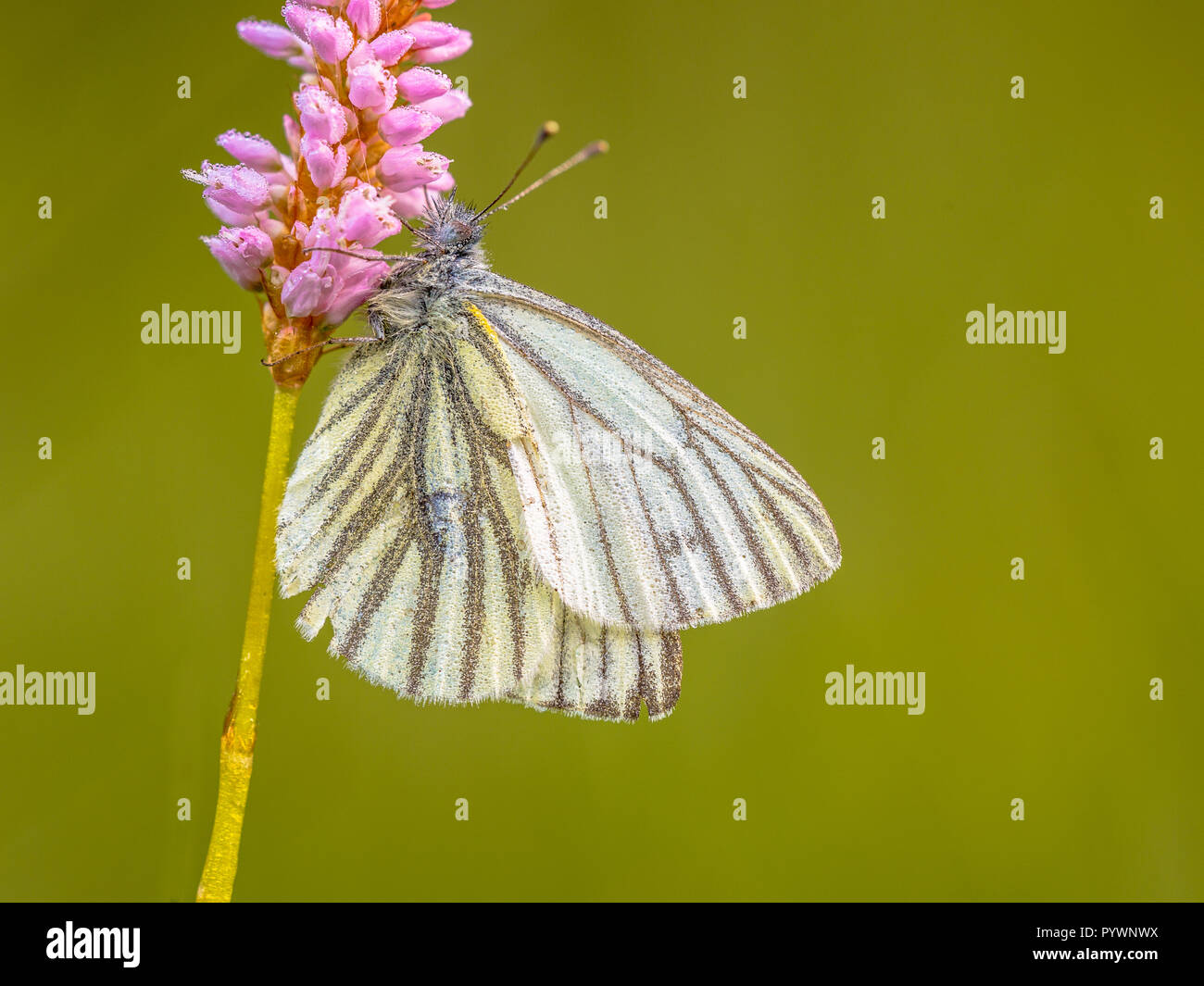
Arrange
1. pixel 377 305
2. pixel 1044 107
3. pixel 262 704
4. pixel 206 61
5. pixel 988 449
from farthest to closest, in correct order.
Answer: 1. pixel 1044 107
2. pixel 988 449
3. pixel 206 61
4. pixel 262 704
5. pixel 377 305

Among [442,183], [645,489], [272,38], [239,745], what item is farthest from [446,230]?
[239,745]

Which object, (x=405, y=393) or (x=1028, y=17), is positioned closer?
(x=405, y=393)

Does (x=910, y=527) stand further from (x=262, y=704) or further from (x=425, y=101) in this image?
(x=425, y=101)

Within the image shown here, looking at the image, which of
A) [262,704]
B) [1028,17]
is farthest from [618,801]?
[1028,17]

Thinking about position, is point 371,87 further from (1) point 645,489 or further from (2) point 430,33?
(1) point 645,489

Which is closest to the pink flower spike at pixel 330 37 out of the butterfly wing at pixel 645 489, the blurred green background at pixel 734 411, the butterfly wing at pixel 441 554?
the butterfly wing at pixel 441 554
